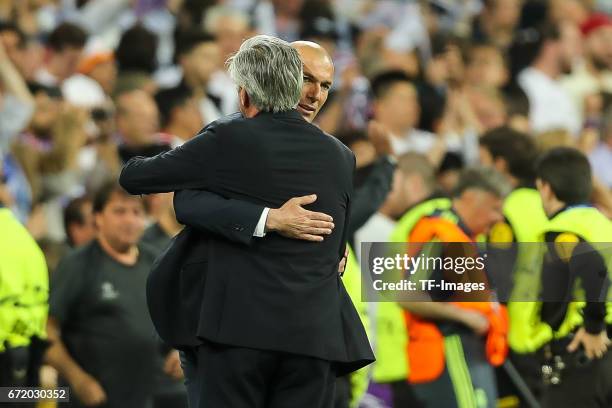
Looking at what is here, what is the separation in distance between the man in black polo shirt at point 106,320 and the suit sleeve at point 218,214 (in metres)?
2.88

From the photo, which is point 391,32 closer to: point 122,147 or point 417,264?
point 122,147

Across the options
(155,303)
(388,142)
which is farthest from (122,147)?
(155,303)

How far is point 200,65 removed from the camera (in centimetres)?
1127

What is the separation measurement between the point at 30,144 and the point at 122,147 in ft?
2.14

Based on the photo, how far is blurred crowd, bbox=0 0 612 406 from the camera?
9.57 metres

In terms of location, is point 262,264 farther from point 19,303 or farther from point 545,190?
point 545,190

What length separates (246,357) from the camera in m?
4.83

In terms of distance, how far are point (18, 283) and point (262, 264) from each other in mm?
2253

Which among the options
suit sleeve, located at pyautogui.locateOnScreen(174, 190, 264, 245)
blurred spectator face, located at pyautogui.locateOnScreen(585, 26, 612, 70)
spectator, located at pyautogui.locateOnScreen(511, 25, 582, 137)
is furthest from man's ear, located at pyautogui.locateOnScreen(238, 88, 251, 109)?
blurred spectator face, located at pyautogui.locateOnScreen(585, 26, 612, 70)

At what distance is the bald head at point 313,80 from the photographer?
5.44 metres

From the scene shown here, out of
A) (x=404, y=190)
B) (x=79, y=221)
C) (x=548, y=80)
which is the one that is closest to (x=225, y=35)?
(x=548, y=80)

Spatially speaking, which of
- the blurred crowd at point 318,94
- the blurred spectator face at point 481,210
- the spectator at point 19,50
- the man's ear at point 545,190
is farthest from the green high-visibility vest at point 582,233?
the spectator at point 19,50

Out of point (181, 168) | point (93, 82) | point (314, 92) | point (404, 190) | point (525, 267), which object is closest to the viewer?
point (181, 168)

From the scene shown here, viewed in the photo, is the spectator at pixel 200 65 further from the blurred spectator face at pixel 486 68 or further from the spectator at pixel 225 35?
the blurred spectator face at pixel 486 68
